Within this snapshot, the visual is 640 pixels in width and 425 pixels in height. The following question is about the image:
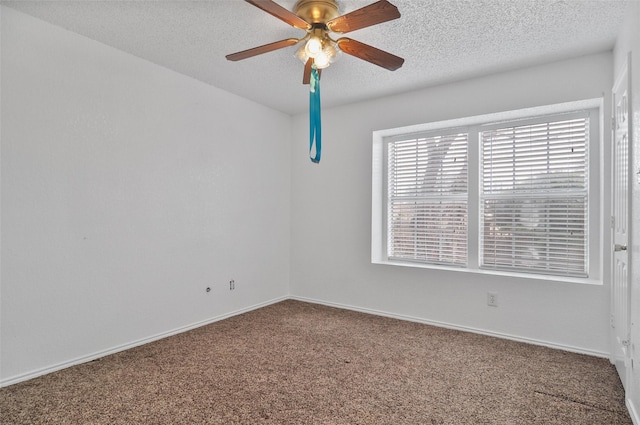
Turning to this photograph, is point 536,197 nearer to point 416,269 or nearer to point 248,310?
point 416,269

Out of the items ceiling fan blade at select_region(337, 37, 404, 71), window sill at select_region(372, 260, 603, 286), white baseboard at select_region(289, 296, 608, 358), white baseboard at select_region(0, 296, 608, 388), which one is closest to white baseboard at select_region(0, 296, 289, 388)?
white baseboard at select_region(0, 296, 608, 388)

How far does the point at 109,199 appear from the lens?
2869 mm

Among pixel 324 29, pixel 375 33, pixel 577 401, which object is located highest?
pixel 375 33

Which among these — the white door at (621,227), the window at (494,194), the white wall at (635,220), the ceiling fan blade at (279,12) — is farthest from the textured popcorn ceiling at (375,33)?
the window at (494,194)

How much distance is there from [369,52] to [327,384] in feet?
7.12

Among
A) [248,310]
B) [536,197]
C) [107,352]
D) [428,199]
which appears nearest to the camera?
[107,352]

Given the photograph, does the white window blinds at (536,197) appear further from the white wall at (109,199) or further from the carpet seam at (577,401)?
the white wall at (109,199)

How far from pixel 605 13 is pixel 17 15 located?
3867mm

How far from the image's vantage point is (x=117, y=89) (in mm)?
2918

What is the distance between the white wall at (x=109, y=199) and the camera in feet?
7.86

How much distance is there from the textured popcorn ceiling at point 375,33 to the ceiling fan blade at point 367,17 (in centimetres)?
25

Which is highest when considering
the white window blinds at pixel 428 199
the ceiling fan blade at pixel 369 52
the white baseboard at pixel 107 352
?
the ceiling fan blade at pixel 369 52

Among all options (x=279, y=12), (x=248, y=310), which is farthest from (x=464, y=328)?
(x=279, y=12)

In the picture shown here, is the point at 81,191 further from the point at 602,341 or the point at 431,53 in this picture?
the point at 602,341
